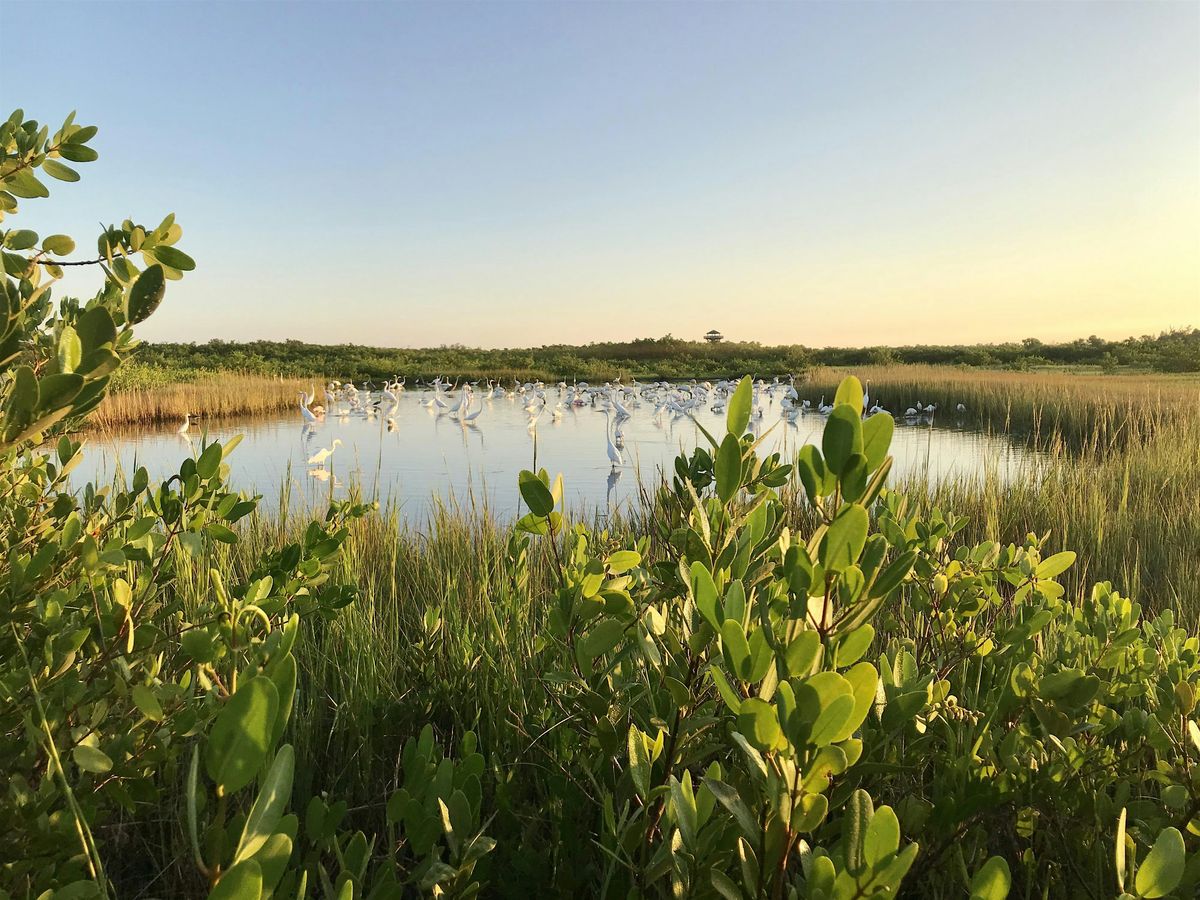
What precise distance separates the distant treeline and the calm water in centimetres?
1285

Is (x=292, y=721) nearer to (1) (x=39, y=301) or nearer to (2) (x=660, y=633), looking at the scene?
(1) (x=39, y=301)

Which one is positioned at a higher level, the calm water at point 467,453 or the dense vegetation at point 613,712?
the dense vegetation at point 613,712

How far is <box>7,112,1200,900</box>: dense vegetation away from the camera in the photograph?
0.48 meters

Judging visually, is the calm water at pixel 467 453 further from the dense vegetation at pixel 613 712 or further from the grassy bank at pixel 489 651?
the dense vegetation at pixel 613 712

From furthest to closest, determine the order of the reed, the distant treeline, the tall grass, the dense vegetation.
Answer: the distant treeline
the reed
the tall grass
the dense vegetation

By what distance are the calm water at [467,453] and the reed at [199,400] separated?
1.69 feet

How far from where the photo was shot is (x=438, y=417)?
44.2 ft

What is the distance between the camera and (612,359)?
120ft

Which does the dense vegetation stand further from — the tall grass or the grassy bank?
the tall grass

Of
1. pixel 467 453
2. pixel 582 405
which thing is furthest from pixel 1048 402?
pixel 467 453

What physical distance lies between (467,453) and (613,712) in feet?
25.1

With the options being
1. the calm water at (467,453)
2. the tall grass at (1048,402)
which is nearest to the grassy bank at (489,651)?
the calm water at (467,453)

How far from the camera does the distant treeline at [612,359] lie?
27.2 meters

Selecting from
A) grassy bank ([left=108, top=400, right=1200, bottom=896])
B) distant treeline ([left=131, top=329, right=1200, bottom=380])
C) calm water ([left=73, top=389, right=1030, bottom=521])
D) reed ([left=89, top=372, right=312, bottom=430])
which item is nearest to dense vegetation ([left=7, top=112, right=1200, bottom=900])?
grassy bank ([left=108, top=400, right=1200, bottom=896])
